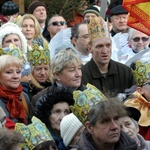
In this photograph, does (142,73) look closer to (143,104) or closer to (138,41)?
(143,104)

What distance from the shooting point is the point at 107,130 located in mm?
6520

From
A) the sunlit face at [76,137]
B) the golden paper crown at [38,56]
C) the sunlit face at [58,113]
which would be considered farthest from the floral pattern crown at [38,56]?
the sunlit face at [76,137]

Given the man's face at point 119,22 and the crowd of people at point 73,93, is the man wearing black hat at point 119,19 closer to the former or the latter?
the man's face at point 119,22

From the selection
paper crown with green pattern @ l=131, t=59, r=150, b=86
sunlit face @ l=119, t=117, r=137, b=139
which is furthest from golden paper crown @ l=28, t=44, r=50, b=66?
sunlit face @ l=119, t=117, r=137, b=139

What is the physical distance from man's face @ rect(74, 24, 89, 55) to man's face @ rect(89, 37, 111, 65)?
111 centimetres

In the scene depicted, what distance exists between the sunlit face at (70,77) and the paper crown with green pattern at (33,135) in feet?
5.14

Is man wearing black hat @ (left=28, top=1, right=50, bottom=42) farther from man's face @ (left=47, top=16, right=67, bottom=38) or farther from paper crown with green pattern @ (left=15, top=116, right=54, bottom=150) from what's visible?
paper crown with green pattern @ (left=15, top=116, right=54, bottom=150)

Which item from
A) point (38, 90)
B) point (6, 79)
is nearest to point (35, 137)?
point (6, 79)

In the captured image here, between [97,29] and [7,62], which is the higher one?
[97,29]

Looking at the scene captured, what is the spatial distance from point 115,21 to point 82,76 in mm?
4144

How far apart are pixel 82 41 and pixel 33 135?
3.99 metres

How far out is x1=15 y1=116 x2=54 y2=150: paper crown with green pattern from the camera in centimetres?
676

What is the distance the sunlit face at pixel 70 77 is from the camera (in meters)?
8.44

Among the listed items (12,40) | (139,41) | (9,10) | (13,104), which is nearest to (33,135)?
(13,104)
